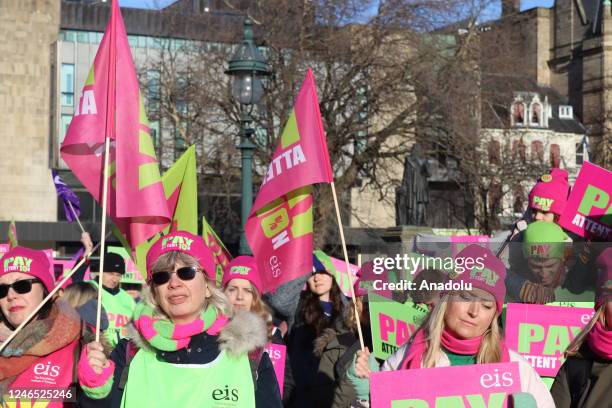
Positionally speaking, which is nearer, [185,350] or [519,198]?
[185,350]

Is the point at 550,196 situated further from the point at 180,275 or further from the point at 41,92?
the point at 41,92

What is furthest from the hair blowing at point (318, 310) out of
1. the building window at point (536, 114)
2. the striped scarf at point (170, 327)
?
the building window at point (536, 114)

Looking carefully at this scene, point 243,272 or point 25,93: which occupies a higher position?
point 25,93

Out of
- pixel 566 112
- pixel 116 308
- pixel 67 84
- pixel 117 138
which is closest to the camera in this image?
pixel 117 138

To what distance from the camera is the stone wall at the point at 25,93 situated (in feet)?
156

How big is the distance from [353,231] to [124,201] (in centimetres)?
3380

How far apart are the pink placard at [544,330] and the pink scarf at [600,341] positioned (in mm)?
917

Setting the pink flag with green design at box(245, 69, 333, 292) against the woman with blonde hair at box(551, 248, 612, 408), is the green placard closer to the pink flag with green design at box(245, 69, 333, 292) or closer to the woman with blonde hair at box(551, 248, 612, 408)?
the woman with blonde hair at box(551, 248, 612, 408)

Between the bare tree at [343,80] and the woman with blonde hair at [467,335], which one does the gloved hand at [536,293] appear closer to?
the woman with blonde hair at [467,335]

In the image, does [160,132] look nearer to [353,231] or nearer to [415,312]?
[353,231]

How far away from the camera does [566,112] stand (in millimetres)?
75000

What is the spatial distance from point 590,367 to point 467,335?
53 cm

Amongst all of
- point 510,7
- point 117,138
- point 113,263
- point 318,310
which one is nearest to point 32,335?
point 117,138

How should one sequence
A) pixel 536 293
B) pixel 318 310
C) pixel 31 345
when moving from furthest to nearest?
pixel 318 310
pixel 536 293
pixel 31 345
